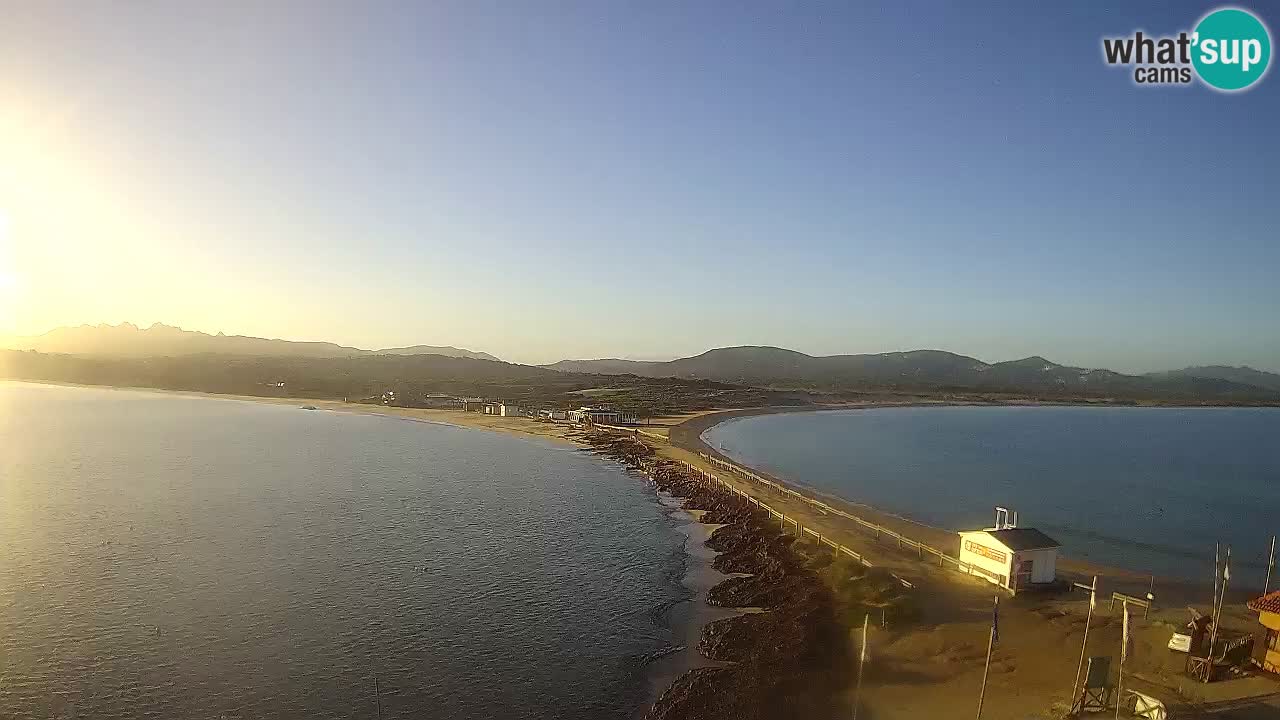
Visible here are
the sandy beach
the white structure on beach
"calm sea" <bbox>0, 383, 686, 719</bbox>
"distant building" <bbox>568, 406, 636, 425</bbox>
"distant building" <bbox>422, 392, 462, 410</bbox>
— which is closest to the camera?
the sandy beach

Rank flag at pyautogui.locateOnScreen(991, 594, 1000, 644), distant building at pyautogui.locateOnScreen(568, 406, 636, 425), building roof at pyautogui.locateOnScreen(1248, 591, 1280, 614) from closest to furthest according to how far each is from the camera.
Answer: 1. building roof at pyautogui.locateOnScreen(1248, 591, 1280, 614)
2. flag at pyautogui.locateOnScreen(991, 594, 1000, 644)
3. distant building at pyautogui.locateOnScreen(568, 406, 636, 425)

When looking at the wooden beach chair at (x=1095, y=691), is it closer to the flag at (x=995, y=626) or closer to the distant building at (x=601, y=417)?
the flag at (x=995, y=626)

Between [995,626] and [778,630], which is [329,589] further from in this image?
[995,626]

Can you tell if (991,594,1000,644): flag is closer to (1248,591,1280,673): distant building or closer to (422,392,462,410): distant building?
(1248,591,1280,673): distant building

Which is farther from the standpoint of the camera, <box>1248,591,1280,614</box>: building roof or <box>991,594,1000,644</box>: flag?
<box>991,594,1000,644</box>: flag

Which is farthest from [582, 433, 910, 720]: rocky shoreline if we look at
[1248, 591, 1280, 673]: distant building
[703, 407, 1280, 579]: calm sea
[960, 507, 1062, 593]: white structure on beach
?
[703, 407, 1280, 579]: calm sea

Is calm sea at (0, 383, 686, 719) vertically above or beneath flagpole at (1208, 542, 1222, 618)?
beneath

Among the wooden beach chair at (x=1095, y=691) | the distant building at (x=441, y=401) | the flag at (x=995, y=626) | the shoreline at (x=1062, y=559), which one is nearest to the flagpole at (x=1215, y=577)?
the shoreline at (x=1062, y=559)
